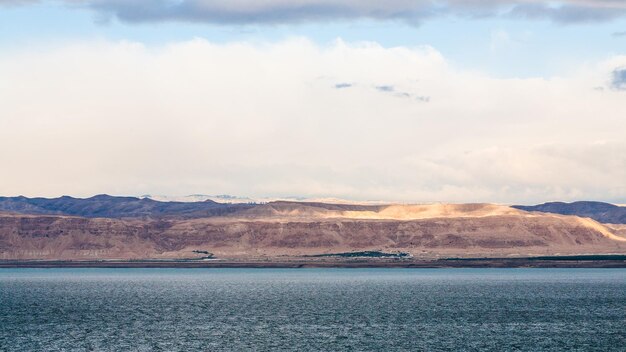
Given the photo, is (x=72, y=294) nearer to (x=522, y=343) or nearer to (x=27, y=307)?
(x=27, y=307)

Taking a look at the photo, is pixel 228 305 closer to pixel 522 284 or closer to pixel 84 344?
pixel 84 344

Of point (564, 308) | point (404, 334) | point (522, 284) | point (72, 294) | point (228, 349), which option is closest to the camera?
point (228, 349)

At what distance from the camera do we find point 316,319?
9600 cm

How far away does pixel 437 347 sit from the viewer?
7319 cm

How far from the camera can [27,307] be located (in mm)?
113375

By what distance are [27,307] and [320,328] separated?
45283mm

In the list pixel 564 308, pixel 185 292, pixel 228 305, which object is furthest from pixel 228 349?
pixel 185 292

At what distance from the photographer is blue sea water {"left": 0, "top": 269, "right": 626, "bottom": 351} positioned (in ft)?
246

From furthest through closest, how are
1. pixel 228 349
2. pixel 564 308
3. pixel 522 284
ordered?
pixel 522 284, pixel 564 308, pixel 228 349

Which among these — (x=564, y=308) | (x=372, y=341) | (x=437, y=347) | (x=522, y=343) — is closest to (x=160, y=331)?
(x=372, y=341)

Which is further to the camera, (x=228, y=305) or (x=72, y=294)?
(x=72, y=294)

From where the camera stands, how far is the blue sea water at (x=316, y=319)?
7512 cm

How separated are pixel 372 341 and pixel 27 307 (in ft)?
180

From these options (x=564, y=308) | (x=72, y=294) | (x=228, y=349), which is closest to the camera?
(x=228, y=349)
